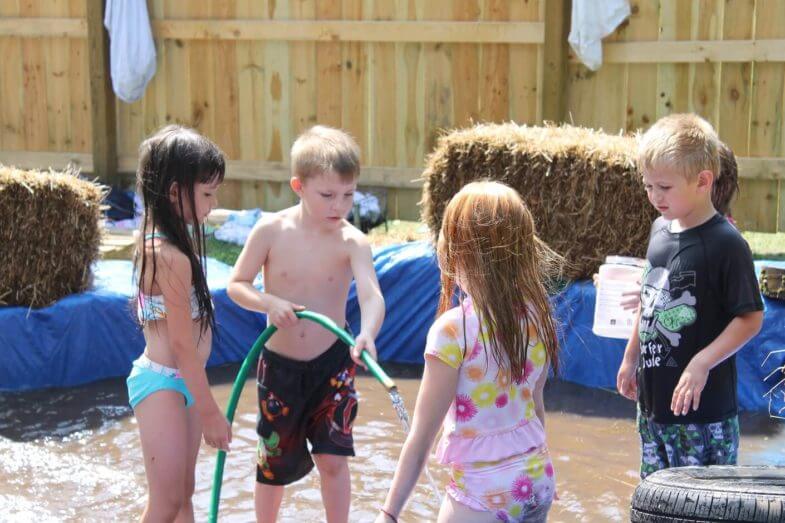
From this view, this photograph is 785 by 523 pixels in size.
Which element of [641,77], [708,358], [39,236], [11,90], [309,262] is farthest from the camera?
[11,90]

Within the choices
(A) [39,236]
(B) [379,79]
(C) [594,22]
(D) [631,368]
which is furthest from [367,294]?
(B) [379,79]

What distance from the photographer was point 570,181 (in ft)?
19.5

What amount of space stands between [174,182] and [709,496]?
1640 mm

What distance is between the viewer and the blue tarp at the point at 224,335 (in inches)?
223

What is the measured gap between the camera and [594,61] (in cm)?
795

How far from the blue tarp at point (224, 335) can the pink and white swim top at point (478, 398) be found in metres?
2.95

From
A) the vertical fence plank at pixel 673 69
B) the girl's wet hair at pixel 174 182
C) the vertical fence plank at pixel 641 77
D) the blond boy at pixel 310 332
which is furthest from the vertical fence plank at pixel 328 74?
the girl's wet hair at pixel 174 182

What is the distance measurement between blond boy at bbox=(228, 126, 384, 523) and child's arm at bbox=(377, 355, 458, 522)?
1006mm

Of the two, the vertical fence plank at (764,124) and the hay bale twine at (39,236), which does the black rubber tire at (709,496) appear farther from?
the vertical fence plank at (764,124)

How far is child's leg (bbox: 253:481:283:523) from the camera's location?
3.49 meters

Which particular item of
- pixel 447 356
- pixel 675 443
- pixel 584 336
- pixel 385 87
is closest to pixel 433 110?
pixel 385 87

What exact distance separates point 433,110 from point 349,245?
543 centimetres

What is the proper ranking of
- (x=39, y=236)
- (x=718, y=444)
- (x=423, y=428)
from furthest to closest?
(x=39, y=236) < (x=718, y=444) < (x=423, y=428)

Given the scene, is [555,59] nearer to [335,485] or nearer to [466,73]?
[466,73]
